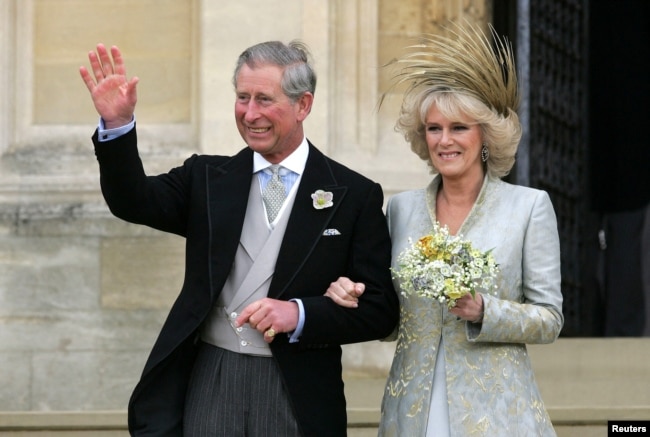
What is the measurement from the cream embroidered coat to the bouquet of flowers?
0.43ft

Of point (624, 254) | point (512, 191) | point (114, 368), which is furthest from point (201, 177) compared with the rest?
point (624, 254)

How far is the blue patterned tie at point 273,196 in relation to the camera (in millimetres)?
4281

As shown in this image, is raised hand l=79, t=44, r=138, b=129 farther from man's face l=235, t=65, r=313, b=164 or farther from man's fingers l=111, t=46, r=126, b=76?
man's face l=235, t=65, r=313, b=164

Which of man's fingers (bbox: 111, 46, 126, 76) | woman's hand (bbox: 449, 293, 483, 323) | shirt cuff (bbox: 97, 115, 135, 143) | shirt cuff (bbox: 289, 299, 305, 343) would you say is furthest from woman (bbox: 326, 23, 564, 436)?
man's fingers (bbox: 111, 46, 126, 76)

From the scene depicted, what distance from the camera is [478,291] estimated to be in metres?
4.30

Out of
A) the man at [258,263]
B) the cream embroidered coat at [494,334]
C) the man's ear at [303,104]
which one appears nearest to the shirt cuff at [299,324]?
the man at [258,263]

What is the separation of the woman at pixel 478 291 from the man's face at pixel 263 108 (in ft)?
1.39

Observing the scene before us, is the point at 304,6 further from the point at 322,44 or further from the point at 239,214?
the point at 239,214

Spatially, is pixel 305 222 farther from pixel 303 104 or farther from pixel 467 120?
pixel 467 120

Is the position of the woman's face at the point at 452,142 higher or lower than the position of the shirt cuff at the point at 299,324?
higher

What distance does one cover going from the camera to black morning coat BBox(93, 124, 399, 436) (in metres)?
4.14

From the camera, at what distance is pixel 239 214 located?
4.24 m

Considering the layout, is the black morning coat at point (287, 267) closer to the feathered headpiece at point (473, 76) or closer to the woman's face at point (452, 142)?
the woman's face at point (452, 142)

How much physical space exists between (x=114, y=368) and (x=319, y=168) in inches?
117
